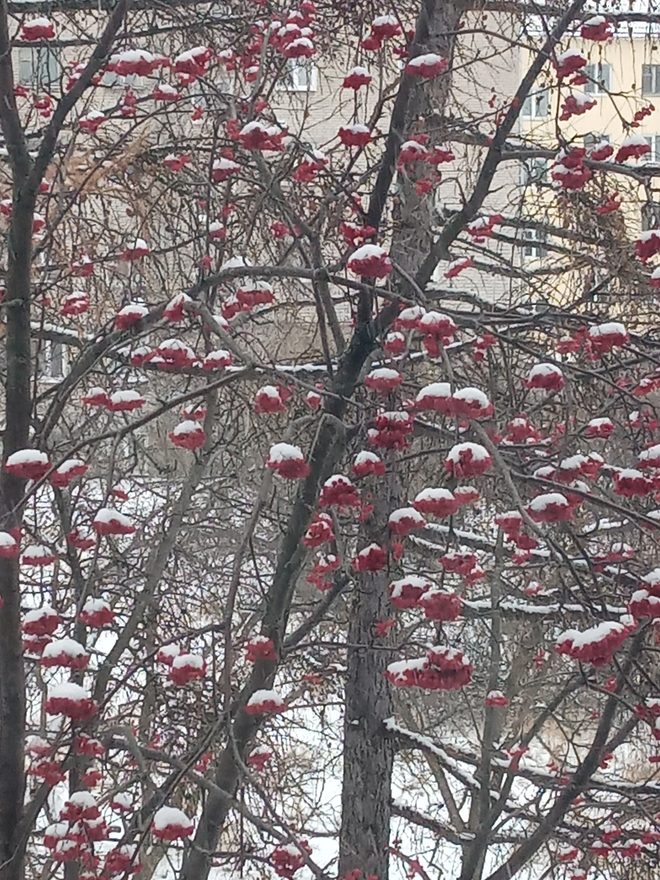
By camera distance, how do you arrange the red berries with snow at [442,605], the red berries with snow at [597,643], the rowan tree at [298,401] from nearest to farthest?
the red berries with snow at [442,605] < the red berries with snow at [597,643] < the rowan tree at [298,401]

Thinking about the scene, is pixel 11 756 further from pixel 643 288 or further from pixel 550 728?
pixel 550 728

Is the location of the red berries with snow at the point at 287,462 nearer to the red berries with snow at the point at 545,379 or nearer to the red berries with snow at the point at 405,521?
the red berries with snow at the point at 405,521

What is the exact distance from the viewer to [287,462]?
247 cm

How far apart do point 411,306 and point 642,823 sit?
6.70 m

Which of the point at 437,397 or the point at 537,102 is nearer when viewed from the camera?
the point at 437,397

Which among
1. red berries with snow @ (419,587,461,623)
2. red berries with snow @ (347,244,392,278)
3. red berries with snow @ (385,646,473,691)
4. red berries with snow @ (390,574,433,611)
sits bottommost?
red berries with snow @ (385,646,473,691)

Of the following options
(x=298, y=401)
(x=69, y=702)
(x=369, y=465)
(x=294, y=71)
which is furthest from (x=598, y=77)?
(x=69, y=702)

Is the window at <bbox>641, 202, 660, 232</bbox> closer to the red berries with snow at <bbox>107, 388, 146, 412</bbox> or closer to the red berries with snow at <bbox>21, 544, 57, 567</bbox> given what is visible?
the red berries with snow at <bbox>107, 388, 146, 412</bbox>

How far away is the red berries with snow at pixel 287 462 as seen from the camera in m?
2.46

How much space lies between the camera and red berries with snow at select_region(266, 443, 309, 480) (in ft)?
8.09

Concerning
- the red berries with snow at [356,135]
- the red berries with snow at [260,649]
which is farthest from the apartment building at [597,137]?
the red berries with snow at [260,649]

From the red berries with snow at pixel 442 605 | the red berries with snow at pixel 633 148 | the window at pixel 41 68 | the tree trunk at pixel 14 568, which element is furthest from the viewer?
the window at pixel 41 68

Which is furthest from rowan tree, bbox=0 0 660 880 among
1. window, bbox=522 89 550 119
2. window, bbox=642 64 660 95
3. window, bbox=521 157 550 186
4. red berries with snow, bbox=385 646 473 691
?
window, bbox=642 64 660 95

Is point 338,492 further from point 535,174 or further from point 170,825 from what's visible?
point 535,174
